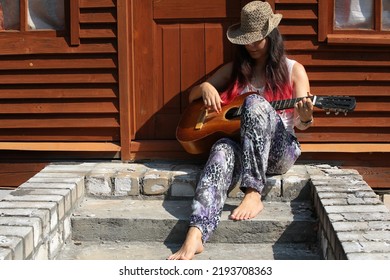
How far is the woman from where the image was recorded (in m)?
4.13

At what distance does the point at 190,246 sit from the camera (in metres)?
3.86

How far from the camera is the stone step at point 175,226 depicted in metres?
4.20

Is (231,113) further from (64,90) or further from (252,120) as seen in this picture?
(64,90)

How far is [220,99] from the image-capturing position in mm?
4586

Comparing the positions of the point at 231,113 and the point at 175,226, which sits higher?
the point at 231,113

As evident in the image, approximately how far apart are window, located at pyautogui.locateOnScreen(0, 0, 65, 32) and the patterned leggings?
1.77 metres

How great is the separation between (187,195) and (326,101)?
120cm

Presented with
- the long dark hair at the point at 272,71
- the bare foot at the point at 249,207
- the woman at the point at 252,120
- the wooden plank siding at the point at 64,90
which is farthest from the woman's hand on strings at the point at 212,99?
the wooden plank siding at the point at 64,90

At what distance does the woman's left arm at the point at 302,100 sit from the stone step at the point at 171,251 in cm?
78

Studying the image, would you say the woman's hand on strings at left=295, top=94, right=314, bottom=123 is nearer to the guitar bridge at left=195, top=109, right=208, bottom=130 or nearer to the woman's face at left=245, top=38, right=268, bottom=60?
the woman's face at left=245, top=38, right=268, bottom=60

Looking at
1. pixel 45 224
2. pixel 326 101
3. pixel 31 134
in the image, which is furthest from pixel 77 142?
pixel 326 101

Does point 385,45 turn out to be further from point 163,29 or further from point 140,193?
point 140,193

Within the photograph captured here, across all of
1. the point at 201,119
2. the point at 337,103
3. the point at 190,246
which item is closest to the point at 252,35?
the point at 201,119

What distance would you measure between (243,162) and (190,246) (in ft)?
2.21
